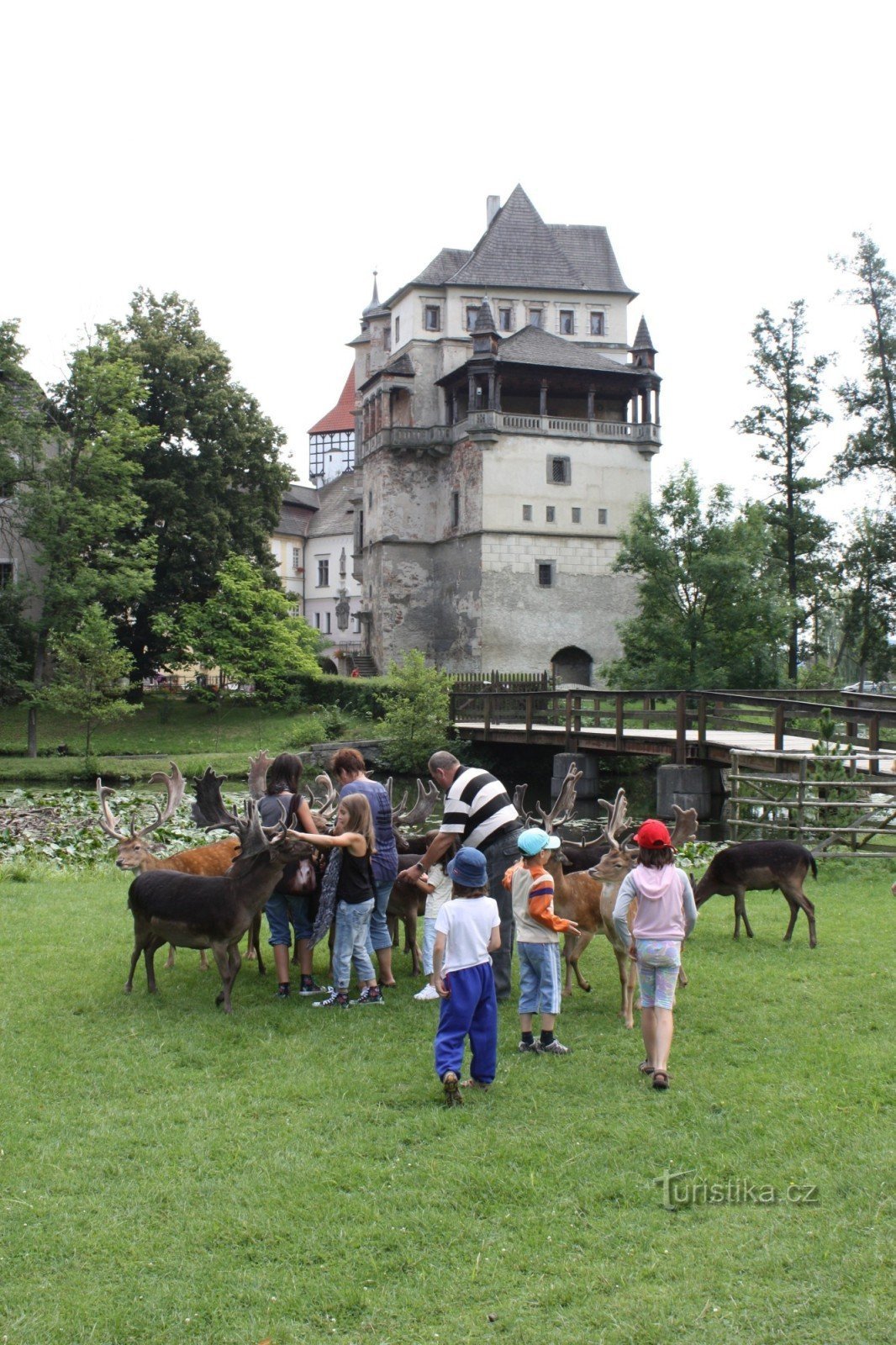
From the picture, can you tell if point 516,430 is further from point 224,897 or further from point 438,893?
point 224,897

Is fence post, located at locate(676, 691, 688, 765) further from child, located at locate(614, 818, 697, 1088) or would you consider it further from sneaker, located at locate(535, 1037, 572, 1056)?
child, located at locate(614, 818, 697, 1088)

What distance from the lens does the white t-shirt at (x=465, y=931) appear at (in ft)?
23.7

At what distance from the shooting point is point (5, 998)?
9.30 metres

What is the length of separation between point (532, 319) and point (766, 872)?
167 feet

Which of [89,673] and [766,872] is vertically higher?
[89,673]

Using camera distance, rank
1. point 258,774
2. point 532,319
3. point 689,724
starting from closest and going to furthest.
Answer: point 258,774
point 689,724
point 532,319

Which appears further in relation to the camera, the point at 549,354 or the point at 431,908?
the point at 549,354

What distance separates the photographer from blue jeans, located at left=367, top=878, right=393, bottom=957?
31.4 feet

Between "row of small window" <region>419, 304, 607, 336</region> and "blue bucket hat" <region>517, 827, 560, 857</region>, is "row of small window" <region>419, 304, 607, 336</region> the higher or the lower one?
the higher one

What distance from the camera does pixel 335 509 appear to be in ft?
279

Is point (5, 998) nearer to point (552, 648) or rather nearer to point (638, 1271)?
point (638, 1271)

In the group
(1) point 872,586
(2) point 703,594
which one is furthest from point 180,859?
(1) point 872,586

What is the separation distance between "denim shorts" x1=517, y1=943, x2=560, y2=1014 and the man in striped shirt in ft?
2.33

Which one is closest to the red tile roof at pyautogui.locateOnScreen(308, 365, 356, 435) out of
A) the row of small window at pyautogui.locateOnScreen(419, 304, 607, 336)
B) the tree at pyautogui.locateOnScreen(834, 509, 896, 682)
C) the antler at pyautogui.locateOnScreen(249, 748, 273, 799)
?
the row of small window at pyautogui.locateOnScreen(419, 304, 607, 336)
